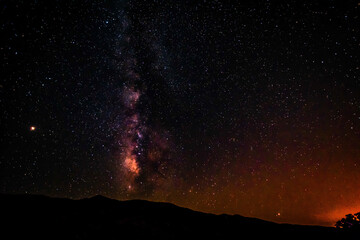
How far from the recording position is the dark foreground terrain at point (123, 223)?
15.6 feet

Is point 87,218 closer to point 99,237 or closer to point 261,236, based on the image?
point 99,237

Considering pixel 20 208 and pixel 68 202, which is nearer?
pixel 20 208

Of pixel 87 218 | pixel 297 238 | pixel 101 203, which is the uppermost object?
pixel 101 203

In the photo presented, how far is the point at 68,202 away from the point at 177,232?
3147 millimetres

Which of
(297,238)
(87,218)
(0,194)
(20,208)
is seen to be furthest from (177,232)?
(0,194)

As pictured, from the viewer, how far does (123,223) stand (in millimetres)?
5297

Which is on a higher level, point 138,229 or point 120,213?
point 120,213

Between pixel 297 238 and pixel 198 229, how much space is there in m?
2.76

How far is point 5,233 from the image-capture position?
14.5 feet

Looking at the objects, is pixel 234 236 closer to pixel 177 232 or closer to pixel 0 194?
pixel 177 232

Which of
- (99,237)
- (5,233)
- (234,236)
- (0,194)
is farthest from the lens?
(0,194)

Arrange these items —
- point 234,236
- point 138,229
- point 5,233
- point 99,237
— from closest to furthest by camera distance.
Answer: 1. point 5,233
2. point 99,237
3. point 138,229
4. point 234,236

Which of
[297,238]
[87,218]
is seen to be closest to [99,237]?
[87,218]

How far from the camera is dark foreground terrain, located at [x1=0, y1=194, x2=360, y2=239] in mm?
4762
